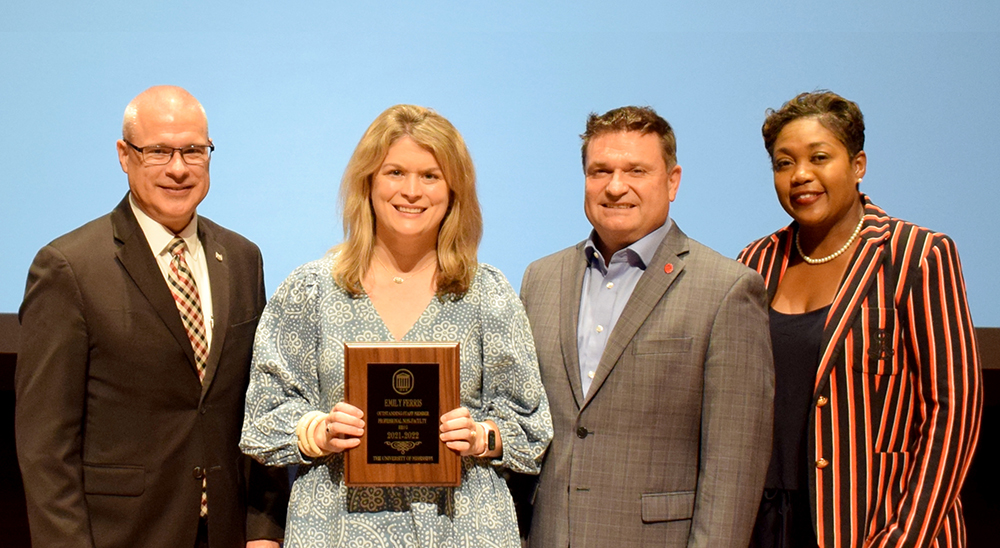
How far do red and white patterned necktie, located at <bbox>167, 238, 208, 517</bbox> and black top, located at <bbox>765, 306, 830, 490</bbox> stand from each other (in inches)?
58.3

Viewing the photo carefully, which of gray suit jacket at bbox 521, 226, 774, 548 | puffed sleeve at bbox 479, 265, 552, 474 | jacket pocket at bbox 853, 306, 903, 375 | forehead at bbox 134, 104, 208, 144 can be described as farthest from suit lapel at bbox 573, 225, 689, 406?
forehead at bbox 134, 104, 208, 144

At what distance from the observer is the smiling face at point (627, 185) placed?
2145 millimetres

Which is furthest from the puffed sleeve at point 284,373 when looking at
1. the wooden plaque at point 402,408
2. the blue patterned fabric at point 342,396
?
the wooden plaque at point 402,408

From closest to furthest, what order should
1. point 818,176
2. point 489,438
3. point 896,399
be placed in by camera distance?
point 489,438, point 896,399, point 818,176

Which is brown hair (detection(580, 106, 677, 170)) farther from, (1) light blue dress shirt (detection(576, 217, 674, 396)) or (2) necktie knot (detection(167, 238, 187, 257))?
(2) necktie knot (detection(167, 238, 187, 257))

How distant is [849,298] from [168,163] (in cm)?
176

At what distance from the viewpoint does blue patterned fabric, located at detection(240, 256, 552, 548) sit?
1.94 metres

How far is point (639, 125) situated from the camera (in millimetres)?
2160

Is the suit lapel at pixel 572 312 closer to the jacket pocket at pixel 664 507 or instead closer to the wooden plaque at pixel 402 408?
the jacket pocket at pixel 664 507

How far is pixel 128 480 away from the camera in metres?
2.09

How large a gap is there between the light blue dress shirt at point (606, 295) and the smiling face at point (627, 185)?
4 centimetres

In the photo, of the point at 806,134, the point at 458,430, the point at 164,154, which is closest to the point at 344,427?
the point at 458,430

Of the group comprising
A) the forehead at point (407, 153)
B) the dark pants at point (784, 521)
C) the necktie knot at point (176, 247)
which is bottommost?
the dark pants at point (784, 521)

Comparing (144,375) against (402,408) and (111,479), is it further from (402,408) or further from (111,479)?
(402,408)
